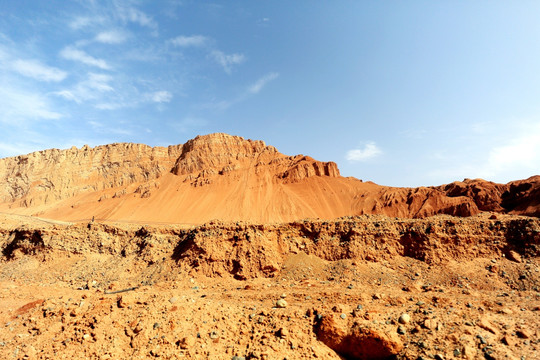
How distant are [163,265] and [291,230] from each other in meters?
6.46

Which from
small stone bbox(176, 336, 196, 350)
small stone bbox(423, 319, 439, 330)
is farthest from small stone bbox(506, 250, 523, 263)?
small stone bbox(176, 336, 196, 350)

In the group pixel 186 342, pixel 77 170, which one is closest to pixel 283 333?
pixel 186 342

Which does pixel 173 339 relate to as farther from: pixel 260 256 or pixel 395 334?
pixel 260 256

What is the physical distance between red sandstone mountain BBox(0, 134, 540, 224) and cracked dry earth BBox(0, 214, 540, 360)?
66.6ft

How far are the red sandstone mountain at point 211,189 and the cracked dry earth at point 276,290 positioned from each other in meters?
20.3

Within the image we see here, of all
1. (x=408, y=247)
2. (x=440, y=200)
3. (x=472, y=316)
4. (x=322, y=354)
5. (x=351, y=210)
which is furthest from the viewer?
→ (x=351, y=210)

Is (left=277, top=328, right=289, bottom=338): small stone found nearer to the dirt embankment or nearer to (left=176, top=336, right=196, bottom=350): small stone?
(left=176, top=336, right=196, bottom=350): small stone

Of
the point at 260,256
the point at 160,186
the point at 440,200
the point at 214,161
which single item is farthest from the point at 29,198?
the point at 440,200

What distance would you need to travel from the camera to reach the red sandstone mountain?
1348 inches

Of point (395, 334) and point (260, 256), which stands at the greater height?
point (260, 256)

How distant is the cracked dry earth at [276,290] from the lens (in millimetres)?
5910

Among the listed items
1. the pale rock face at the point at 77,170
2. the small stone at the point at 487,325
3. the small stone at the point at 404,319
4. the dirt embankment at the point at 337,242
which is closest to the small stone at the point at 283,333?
the small stone at the point at 404,319

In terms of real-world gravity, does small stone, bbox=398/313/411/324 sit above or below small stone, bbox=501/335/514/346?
above

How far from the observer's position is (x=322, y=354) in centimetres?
583
